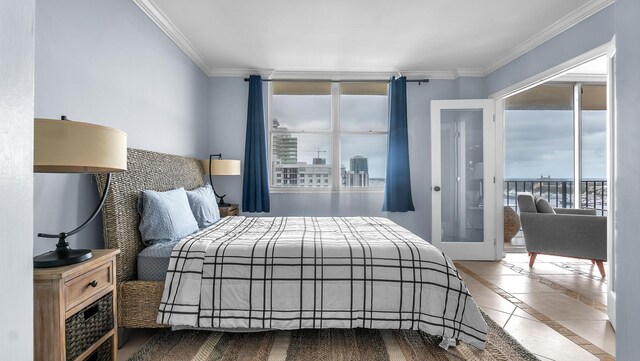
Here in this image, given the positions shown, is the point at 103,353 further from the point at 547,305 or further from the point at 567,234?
the point at 567,234

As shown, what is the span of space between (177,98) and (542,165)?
19.6ft

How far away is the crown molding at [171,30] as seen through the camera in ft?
8.84

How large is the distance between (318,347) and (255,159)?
2.85 metres

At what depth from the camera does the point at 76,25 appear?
193cm

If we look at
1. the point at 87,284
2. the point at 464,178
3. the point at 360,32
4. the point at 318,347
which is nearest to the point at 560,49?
the point at 464,178

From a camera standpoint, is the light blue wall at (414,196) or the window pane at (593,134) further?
the window pane at (593,134)

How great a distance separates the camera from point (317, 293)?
1.97 meters

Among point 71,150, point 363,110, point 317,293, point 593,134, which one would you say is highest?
point 363,110

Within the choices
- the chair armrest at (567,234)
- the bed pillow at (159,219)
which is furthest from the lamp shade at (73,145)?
the chair armrest at (567,234)

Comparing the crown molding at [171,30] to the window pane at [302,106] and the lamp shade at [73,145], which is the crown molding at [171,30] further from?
the lamp shade at [73,145]

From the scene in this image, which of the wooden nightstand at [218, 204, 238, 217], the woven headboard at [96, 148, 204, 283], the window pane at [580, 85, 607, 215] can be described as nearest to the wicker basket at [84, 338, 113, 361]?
the woven headboard at [96, 148, 204, 283]

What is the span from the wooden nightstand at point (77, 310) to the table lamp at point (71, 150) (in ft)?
0.30

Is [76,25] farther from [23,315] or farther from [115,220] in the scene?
[23,315]

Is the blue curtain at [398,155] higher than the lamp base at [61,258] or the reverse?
higher
